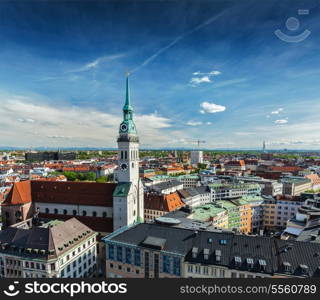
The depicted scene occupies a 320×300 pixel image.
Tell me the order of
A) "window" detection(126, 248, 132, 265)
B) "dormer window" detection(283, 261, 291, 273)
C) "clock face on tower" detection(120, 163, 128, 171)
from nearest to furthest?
"dormer window" detection(283, 261, 291, 273) → "window" detection(126, 248, 132, 265) → "clock face on tower" detection(120, 163, 128, 171)

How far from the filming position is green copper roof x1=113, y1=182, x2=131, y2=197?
2602cm

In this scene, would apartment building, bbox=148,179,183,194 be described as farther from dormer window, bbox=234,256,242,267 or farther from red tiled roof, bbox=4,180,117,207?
dormer window, bbox=234,256,242,267

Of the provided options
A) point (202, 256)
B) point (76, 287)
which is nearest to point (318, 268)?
point (202, 256)

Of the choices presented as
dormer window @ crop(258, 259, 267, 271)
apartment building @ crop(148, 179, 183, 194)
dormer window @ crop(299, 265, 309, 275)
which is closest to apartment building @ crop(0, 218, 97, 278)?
dormer window @ crop(258, 259, 267, 271)

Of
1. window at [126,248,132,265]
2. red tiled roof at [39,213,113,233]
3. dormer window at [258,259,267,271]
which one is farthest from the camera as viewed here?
red tiled roof at [39,213,113,233]

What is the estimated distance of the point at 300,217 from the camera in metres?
28.9

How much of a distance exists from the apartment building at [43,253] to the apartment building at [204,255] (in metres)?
4.33

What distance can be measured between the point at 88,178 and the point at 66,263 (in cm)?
5124

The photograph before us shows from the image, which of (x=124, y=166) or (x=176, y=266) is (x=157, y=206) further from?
(x=176, y=266)

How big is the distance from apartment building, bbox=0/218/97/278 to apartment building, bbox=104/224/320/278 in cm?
433

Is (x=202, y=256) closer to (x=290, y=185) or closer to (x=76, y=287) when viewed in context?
(x=76, y=287)

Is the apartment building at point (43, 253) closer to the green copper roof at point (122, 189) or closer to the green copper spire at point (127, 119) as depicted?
the green copper roof at point (122, 189)

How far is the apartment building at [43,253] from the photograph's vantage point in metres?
17.4

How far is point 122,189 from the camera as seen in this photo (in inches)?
1041
